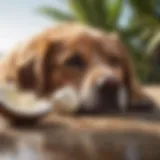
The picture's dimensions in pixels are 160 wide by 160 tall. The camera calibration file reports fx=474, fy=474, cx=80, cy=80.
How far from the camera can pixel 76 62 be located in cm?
105

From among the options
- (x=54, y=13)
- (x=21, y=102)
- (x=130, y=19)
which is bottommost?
(x=21, y=102)

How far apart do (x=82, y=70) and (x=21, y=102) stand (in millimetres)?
176

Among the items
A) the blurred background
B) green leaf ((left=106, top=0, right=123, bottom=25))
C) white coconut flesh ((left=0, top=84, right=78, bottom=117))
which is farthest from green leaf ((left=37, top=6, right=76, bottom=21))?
white coconut flesh ((left=0, top=84, right=78, bottom=117))

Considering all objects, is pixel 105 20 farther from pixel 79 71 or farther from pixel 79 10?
pixel 79 71

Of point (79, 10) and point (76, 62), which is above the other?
point (79, 10)

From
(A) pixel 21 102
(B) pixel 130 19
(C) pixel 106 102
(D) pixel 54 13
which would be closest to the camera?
(A) pixel 21 102

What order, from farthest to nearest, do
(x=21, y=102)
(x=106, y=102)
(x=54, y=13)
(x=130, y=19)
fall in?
(x=130, y=19) → (x=54, y=13) → (x=106, y=102) → (x=21, y=102)

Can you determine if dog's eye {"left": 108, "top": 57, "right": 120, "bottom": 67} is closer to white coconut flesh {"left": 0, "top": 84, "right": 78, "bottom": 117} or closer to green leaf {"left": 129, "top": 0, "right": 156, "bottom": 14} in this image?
white coconut flesh {"left": 0, "top": 84, "right": 78, "bottom": 117}

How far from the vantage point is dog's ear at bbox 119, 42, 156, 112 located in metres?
1.07

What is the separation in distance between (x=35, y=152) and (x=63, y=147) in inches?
1.9

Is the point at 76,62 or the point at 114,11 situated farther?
the point at 114,11

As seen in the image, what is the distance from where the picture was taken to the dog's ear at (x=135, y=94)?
1.07 metres

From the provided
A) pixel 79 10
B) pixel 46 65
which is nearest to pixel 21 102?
pixel 46 65

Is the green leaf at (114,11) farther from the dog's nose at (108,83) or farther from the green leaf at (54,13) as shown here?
the dog's nose at (108,83)
